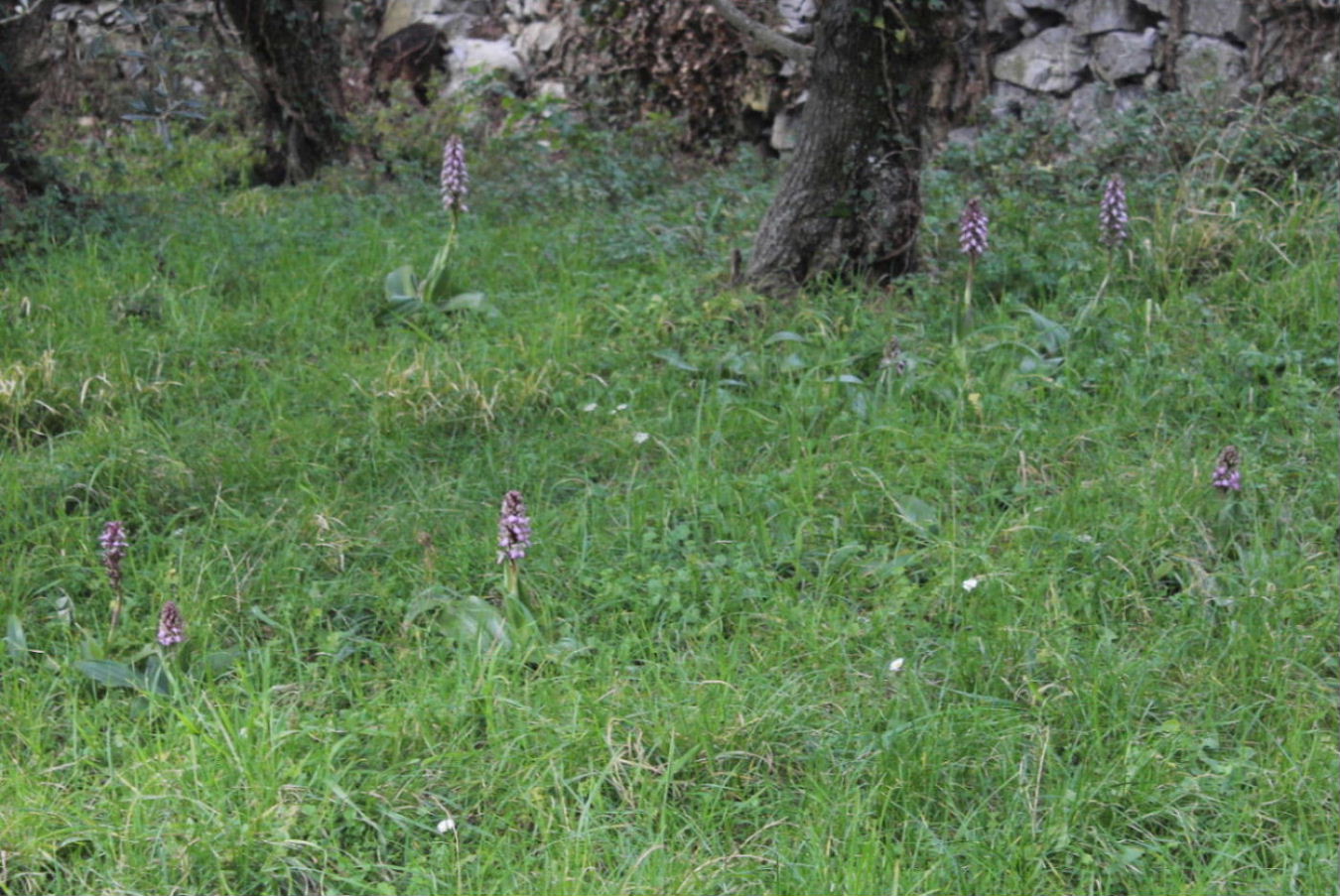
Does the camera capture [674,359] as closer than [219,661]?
No

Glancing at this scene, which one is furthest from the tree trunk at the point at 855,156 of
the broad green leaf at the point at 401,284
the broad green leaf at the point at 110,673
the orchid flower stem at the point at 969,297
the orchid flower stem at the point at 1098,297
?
the broad green leaf at the point at 110,673

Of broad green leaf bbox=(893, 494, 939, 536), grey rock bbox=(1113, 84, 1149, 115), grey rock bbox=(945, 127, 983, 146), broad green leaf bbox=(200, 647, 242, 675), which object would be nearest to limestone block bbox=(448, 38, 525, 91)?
grey rock bbox=(945, 127, 983, 146)

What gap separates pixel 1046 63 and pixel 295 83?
14.8 feet

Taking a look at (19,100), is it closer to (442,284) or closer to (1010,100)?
(442,284)

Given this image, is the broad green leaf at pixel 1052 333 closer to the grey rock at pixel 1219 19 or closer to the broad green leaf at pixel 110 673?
the broad green leaf at pixel 110 673

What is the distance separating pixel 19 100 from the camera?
6.63 m

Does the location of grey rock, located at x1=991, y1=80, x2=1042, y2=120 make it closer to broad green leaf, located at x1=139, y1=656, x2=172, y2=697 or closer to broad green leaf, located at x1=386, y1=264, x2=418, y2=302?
broad green leaf, located at x1=386, y1=264, x2=418, y2=302

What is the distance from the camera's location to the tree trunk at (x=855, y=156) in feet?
17.3

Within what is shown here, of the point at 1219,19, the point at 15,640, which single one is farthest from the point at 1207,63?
the point at 15,640

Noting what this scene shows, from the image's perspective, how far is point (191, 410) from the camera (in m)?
4.57

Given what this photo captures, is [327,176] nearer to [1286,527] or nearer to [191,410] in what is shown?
[191,410]

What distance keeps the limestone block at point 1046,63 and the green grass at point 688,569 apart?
1.91 metres

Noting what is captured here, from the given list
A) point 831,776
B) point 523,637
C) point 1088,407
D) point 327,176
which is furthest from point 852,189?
A: point 327,176

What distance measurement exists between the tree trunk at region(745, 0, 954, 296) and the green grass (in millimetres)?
316
